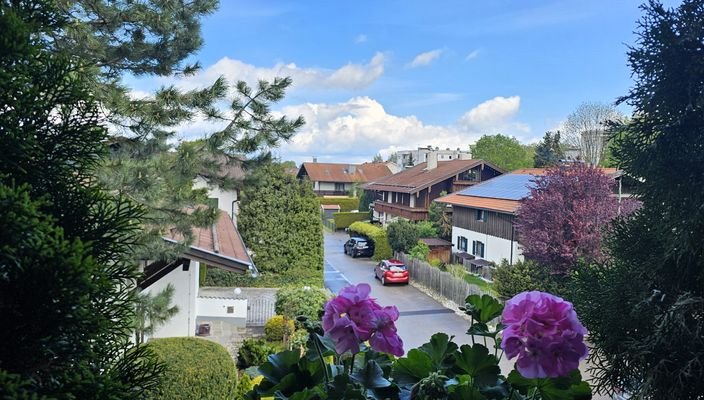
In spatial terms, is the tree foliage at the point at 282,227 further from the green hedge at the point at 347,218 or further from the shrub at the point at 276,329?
the green hedge at the point at 347,218

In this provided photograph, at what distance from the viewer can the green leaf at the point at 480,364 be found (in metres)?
1.09

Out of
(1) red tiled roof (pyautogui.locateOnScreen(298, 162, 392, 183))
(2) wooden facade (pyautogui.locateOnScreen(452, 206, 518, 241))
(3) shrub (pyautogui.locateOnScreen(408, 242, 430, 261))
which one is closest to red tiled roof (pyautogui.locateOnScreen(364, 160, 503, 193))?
(2) wooden facade (pyautogui.locateOnScreen(452, 206, 518, 241))

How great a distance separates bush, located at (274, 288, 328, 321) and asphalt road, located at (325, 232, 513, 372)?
5.34 feet

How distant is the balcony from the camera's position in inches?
956

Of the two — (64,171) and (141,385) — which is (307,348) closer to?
(141,385)

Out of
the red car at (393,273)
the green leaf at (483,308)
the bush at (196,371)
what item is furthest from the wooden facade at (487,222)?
the green leaf at (483,308)

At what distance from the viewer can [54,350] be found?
892mm

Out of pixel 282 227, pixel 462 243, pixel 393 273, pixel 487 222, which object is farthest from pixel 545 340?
pixel 462 243

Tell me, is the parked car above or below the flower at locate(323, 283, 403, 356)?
→ below

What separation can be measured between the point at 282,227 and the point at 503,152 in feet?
114

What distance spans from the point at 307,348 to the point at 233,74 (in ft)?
14.8

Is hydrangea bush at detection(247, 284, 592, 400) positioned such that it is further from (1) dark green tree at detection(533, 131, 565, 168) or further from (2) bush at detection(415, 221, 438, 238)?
(1) dark green tree at detection(533, 131, 565, 168)

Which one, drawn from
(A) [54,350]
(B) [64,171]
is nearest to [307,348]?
(A) [54,350]

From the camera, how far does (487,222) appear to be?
17.8 m
